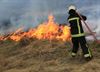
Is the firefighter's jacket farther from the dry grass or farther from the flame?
the flame

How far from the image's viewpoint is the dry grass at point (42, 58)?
436 inches

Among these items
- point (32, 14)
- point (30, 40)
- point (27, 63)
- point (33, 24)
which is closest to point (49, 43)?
point (30, 40)

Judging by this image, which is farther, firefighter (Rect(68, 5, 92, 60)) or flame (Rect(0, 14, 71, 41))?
flame (Rect(0, 14, 71, 41))

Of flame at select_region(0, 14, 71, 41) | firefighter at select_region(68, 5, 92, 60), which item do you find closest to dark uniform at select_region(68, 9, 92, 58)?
firefighter at select_region(68, 5, 92, 60)

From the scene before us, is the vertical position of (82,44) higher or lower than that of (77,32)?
lower

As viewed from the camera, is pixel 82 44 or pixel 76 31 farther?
pixel 76 31

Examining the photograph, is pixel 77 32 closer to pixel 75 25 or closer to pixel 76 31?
pixel 76 31

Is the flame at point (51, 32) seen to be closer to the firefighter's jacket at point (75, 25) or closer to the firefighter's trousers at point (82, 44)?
the firefighter's trousers at point (82, 44)

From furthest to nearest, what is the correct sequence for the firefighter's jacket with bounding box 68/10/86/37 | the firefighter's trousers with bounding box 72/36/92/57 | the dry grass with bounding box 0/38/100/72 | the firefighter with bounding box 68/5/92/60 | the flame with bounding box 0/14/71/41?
the flame with bounding box 0/14/71/41, the firefighter's jacket with bounding box 68/10/86/37, the firefighter with bounding box 68/5/92/60, the firefighter's trousers with bounding box 72/36/92/57, the dry grass with bounding box 0/38/100/72

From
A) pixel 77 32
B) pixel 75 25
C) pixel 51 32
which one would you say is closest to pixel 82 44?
pixel 77 32

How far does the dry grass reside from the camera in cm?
1108

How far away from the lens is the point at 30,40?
16.5 m

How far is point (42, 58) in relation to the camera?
42.7ft

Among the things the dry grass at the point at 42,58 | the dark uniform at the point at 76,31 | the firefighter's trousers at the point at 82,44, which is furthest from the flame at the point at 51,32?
the dark uniform at the point at 76,31
